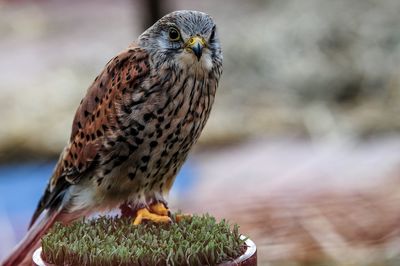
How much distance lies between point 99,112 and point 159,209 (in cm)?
32

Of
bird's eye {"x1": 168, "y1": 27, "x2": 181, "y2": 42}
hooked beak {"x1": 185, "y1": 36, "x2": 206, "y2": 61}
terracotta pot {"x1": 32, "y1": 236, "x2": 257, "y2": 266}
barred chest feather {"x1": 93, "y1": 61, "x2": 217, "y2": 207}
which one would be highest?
bird's eye {"x1": 168, "y1": 27, "x2": 181, "y2": 42}

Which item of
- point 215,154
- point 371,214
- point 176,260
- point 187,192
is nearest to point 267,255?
point 371,214

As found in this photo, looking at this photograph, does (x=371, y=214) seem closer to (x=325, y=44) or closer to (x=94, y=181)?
(x=94, y=181)

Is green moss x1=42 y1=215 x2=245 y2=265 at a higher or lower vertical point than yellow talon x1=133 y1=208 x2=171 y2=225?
lower

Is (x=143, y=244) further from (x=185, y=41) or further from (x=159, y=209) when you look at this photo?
(x=185, y=41)

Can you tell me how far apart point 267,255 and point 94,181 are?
0.84m

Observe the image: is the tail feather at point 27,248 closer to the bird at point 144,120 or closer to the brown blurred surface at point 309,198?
the bird at point 144,120

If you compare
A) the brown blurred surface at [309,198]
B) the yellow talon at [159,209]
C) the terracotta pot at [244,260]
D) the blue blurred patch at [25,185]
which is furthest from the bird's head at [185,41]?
the blue blurred patch at [25,185]

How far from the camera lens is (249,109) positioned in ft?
21.1

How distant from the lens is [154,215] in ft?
9.27

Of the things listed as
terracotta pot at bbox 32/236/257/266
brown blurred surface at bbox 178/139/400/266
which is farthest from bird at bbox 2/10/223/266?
brown blurred surface at bbox 178/139/400/266

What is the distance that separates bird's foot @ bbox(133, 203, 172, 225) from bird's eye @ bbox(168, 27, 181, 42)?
1.55 feet

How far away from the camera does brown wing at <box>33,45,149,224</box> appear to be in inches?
115

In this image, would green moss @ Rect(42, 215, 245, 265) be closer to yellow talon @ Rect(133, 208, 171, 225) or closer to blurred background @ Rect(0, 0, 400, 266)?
yellow talon @ Rect(133, 208, 171, 225)
